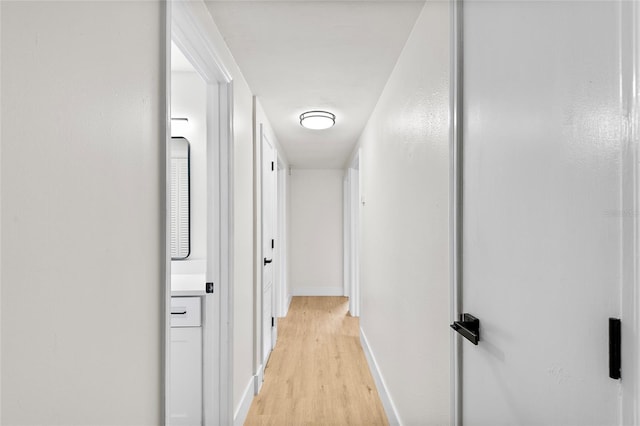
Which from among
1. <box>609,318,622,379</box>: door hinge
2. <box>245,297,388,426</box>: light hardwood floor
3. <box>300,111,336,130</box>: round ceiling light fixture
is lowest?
<box>245,297,388,426</box>: light hardwood floor

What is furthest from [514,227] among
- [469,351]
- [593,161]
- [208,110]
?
[208,110]

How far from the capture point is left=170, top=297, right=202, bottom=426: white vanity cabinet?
87.6 inches

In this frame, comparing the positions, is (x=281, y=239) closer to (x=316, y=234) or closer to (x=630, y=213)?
(x=316, y=234)

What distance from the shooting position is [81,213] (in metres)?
0.88

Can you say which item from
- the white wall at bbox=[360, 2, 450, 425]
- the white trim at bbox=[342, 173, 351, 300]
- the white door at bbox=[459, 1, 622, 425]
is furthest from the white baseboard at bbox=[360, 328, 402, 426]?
the white trim at bbox=[342, 173, 351, 300]

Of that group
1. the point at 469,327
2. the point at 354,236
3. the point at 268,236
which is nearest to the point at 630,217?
the point at 469,327

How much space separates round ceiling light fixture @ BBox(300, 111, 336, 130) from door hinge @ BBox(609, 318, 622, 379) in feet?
9.92

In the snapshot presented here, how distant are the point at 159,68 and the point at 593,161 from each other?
125 centimetres

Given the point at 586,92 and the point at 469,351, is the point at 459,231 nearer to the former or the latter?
the point at 469,351

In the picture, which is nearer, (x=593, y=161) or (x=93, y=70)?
(x=593, y=161)

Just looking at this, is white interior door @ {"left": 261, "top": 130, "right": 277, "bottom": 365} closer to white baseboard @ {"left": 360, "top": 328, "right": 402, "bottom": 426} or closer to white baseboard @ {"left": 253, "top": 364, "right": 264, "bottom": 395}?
white baseboard @ {"left": 253, "top": 364, "right": 264, "bottom": 395}

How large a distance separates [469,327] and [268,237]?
9.24 ft

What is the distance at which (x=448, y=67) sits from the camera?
146cm

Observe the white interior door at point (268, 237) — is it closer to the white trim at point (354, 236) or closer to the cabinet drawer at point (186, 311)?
the cabinet drawer at point (186, 311)
